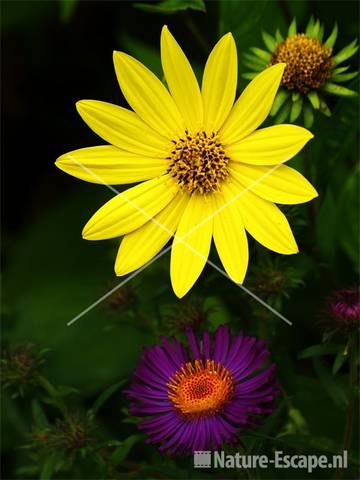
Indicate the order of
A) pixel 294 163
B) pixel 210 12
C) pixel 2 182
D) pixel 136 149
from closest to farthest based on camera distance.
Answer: pixel 136 149 < pixel 294 163 < pixel 210 12 < pixel 2 182

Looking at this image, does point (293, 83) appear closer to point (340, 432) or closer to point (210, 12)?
point (340, 432)

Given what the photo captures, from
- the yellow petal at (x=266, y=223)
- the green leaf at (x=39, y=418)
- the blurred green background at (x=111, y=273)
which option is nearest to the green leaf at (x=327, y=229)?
the blurred green background at (x=111, y=273)

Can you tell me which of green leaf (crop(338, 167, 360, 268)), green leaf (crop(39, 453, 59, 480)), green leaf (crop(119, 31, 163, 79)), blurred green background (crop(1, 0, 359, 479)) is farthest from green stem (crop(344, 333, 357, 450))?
green leaf (crop(119, 31, 163, 79))

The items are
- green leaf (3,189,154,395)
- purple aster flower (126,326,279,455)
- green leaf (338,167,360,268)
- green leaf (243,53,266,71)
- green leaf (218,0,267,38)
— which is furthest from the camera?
green leaf (3,189,154,395)

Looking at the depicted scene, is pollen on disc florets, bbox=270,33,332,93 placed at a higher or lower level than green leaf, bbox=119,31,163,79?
lower

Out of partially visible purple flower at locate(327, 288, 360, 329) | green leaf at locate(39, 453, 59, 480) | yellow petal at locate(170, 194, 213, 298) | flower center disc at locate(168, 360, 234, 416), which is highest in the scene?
yellow petal at locate(170, 194, 213, 298)

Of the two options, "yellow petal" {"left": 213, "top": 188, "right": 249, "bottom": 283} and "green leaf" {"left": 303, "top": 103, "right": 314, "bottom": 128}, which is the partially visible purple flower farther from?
"green leaf" {"left": 303, "top": 103, "right": 314, "bottom": 128}

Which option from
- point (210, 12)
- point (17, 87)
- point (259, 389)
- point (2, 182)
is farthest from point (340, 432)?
point (17, 87)
